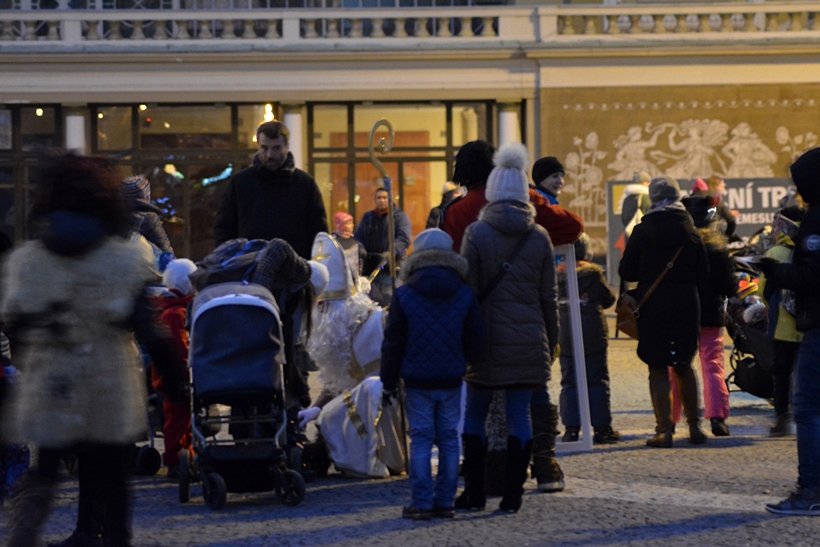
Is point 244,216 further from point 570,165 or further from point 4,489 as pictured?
point 570,165

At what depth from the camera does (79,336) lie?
6.40 m

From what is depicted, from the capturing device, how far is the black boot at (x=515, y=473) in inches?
345

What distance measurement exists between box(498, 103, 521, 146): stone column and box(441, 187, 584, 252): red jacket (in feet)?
63.9

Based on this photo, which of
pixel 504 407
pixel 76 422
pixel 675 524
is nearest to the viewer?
pixel 76 422

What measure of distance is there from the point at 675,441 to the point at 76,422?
248 inches

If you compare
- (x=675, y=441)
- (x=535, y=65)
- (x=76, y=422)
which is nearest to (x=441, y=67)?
(x=535, y=65)

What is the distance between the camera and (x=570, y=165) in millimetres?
29125

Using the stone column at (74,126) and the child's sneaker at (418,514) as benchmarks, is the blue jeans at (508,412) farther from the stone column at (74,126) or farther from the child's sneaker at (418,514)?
the stone column at (74,126)

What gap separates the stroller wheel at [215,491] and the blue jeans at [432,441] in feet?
3.49

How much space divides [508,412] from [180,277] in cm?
235

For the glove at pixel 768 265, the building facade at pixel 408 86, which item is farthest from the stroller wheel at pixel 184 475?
the building facade at pixel 408 86

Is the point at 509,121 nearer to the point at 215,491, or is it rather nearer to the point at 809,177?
the point at 809,177

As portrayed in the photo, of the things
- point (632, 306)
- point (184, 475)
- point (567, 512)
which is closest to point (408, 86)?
point (632, 306)

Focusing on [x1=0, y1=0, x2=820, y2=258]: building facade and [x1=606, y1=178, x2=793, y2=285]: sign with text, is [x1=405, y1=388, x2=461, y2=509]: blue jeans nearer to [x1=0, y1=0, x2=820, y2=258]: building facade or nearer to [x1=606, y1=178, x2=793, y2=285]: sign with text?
[x1=606, y1=178, x2=793, y2=285]: sign with text
